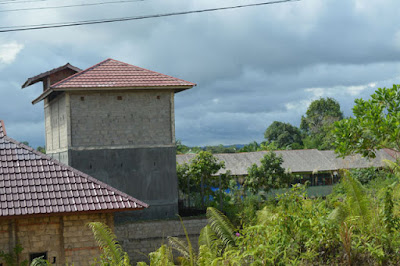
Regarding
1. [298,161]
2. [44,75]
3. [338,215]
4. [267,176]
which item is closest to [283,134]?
[298,161]

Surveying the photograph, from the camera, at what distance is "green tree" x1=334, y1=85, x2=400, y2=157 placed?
1187cm

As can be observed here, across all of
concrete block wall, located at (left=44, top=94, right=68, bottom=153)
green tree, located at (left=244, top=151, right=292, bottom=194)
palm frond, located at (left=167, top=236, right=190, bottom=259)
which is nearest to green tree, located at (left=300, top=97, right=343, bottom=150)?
green tree, located at (left=244, top=151, right=292, bottom=194)

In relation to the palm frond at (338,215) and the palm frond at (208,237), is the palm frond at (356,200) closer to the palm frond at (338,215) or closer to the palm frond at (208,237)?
the palm frond at (338,215)

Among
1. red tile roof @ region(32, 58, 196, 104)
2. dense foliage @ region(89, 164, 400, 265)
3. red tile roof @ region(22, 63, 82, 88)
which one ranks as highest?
red tile roof @ region(22, 63, 82, 88)

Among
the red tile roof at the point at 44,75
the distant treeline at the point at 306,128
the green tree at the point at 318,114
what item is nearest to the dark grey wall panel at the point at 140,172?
the red tile roof at the point at 44,75

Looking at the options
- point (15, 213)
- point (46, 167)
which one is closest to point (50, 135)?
point (46, 167)

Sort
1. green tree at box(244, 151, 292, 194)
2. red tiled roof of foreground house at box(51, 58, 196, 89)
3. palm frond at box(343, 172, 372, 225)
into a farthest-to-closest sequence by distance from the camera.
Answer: green tree at box(244, 151, 292, 194) → red tiled roof of foreground house at box(51, 58, 196, 89) → palm frond at box(343, 172, 372, 225)

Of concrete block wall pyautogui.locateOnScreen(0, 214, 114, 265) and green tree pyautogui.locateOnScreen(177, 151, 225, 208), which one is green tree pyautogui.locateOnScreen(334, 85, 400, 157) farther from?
green tree pyautogui.locateOnScreen(177, 151, 225, 208)

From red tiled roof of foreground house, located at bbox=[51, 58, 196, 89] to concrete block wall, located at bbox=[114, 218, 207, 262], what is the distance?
5422mm

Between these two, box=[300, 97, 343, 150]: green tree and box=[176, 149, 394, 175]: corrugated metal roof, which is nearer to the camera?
box=[176, 149, 394, 175]: corrugated metal roof

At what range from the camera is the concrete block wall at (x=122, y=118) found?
21234 millimetres

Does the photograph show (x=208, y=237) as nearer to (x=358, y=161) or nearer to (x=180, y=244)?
(x=180, y=244)

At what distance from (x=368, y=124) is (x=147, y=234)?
11.3 meters

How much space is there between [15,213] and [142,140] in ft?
29.8
